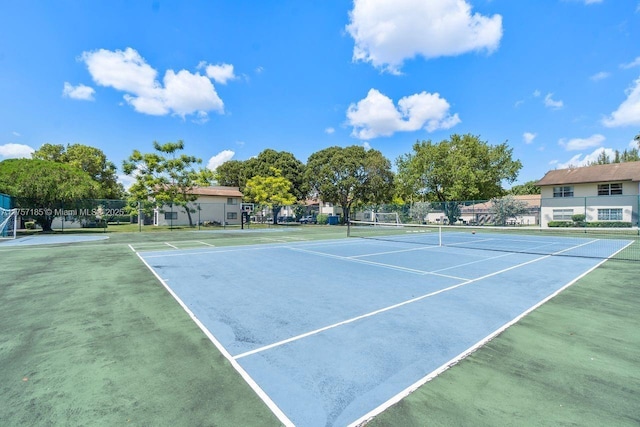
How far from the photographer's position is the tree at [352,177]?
48438 mm

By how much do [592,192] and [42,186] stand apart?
2206 inches

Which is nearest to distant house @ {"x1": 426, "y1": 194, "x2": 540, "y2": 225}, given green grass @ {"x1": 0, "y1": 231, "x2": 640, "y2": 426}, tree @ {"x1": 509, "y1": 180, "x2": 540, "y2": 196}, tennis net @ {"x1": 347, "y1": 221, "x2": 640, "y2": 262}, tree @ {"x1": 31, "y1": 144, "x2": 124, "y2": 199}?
tennis net @ {"x1": 347, "y1": 221, "x2": 640, "y2": 262}

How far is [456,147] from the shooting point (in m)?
41.8

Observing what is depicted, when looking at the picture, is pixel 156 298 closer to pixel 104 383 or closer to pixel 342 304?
pixel 104 383

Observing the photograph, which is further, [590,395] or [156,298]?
[156,298]

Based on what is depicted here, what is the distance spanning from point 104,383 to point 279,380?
6.29 ft

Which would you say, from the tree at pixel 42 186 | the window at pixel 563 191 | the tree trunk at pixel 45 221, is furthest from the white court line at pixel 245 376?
the window at pixel 563 191

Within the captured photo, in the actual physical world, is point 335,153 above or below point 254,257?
above

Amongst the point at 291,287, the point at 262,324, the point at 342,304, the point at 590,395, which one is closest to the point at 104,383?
the point at 262,324

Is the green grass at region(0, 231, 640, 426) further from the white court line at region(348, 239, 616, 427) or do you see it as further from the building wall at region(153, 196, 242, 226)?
the building wall at region(153, 196, 242, 226)

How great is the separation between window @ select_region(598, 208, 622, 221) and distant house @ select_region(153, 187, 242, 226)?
42949 millimetres

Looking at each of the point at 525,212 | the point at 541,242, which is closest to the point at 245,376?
the point at 541,242

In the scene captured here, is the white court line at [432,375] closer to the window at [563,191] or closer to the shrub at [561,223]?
the shrub at [561,223]

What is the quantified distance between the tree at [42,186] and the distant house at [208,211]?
13.1 metres
